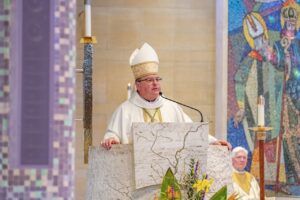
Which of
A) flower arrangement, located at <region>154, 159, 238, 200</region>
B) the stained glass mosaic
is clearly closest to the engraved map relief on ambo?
flower arrangement, located at <region>154, 159, 238, 200</region>

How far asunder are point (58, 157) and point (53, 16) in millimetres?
564

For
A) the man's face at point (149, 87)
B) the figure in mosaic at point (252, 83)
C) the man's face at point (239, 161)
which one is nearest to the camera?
the man's face at point (149, 87)

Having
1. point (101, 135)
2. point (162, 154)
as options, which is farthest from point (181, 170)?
point (101, 135)

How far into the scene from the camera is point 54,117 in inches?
114

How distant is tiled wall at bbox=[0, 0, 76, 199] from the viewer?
288 centimetres

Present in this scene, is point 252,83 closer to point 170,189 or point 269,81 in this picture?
point 269,81

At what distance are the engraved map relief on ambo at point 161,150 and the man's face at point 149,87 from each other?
4.21ft

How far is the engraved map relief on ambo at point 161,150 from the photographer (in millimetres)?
4270

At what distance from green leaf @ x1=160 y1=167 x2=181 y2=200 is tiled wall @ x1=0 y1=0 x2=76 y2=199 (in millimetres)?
868

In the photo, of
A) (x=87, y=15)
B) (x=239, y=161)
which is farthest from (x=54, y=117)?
(x=239, y=161)

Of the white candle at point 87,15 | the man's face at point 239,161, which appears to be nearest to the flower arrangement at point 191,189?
the white candle at point 87,15

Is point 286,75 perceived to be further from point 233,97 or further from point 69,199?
point 69,199

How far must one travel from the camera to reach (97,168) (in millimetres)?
4371

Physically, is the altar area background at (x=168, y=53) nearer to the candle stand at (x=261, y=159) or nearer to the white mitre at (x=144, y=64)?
the white mitre at (x=144, y=64)
